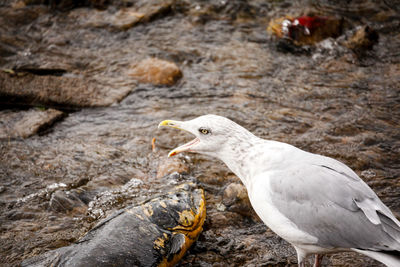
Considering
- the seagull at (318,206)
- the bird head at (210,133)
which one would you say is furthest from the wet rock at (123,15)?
the seagull at (318,206)

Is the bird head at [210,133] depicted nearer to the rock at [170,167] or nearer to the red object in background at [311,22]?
the rock at [170,167]

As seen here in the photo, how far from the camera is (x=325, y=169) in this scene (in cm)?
348

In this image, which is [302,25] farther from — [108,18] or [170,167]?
[170,167]

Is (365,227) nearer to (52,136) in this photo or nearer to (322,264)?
(322,264)

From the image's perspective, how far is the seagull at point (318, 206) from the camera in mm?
3236

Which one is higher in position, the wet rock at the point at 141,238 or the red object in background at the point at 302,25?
the red object in background at the point at 302,25

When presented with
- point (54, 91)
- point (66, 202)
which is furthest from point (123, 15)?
point (66, 202)

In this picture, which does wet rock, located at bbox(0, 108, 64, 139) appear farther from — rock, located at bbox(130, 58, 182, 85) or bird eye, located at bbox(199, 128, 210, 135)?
bird eye, located at bbox(199, 128, 210, 135)

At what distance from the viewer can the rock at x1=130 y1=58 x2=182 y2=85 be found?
7141mm

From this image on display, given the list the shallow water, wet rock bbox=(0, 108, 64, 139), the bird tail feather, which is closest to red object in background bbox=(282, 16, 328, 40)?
the shallow water

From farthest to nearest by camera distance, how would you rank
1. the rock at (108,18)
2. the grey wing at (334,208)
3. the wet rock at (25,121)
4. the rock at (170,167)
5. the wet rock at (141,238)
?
the rock at (108,18) < the wet rock at (25,121) < the rock at (170,167) < the wet rock at (141,238) < the grey wing at (334,208)

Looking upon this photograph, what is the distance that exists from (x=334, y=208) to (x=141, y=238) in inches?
65.1

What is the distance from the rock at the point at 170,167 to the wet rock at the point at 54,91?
182cm

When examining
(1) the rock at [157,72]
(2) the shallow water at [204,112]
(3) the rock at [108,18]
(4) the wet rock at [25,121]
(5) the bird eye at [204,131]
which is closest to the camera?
(5) the bird eye at [204,131]
